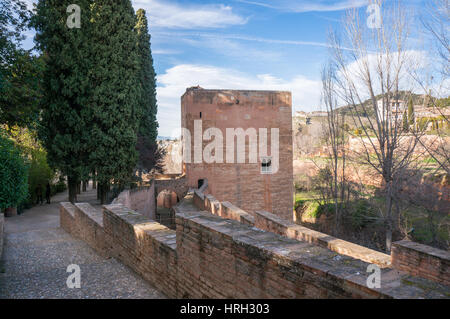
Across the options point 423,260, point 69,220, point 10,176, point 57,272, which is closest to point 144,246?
point 57,272

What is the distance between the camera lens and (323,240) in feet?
18.3

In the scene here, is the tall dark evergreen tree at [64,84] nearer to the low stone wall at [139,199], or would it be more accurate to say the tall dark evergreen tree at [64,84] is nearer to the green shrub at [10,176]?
the low stone wall at [139,199]

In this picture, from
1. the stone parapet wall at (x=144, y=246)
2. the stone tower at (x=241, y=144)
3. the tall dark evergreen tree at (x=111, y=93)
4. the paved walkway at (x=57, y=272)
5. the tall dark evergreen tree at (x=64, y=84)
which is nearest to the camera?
the stone parapet wall at (x=144, y=246)

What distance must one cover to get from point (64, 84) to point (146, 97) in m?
7.45

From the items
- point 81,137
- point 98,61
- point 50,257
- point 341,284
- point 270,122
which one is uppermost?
point 98,61

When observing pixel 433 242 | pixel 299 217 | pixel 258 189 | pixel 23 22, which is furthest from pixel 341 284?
pixel 299 217

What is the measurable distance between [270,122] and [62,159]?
34.8ft

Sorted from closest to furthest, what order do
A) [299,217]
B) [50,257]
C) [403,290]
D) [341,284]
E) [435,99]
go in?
[403,290]
[341,284]
[50,257]
[435,99]
[299,217]

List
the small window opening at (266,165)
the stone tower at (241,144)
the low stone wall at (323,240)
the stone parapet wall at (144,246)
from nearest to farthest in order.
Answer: the stone parapet wall at (144,246) < the low stone wall at (323,240) < the stone tower at (241,144) < the small window opening at (266,165)

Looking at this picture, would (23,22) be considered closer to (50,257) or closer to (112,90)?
(112,90)

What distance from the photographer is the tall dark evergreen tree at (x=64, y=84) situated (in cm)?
1153

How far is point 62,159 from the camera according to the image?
11914mm

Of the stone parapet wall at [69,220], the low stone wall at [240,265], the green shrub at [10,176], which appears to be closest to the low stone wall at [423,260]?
the low stone wall at [240,265]

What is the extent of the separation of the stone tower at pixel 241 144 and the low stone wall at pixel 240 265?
37.5 ft
